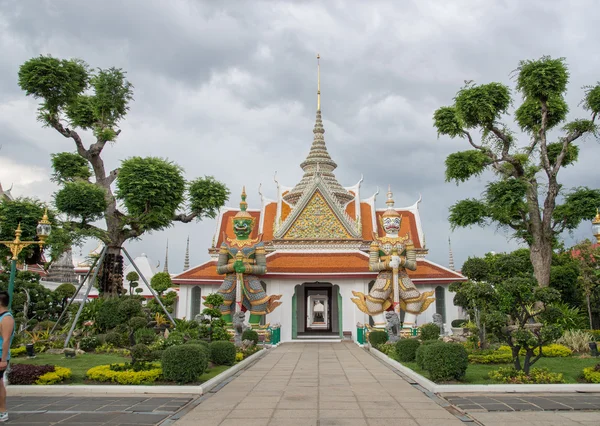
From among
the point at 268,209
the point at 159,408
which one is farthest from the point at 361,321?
A: the point at 159,408

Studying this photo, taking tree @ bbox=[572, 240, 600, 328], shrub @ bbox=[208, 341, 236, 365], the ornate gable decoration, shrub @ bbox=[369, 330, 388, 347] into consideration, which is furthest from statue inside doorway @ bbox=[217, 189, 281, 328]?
tree @ bbox=[572, 240, 600, 328]

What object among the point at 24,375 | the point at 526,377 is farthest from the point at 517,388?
the point at 24,375

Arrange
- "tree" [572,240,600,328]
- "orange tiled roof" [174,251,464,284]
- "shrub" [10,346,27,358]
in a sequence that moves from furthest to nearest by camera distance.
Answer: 1. "orange tiled roof" [174,251,464,284]
2. "tree" [572,240,600,328]
3. "shrub" [10,346,27,358]

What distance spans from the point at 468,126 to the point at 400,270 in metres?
5.47

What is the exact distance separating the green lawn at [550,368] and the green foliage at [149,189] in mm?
9101

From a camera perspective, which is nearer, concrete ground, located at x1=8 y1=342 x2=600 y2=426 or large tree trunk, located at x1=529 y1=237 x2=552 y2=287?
concrete ground, located at x1=8 y1=342 x2=600 y2=426

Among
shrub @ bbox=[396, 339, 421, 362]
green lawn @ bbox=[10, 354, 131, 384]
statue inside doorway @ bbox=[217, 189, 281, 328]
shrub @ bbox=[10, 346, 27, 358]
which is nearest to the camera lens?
green lawn @ bbox=[10, 354, 131, 384]

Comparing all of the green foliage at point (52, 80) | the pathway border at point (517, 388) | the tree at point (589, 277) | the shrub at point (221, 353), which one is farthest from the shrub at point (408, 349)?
the green foliage at point (52, 80)

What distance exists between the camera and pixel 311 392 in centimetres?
777

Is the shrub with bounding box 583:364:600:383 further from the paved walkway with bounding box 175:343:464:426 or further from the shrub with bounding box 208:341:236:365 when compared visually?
the shrub with bounding box 208:341:236:365

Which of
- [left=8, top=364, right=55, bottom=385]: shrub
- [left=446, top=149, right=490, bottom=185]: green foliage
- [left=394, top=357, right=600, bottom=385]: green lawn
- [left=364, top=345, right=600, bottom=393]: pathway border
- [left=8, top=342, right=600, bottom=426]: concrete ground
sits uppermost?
[left=446, top=149, right=490, bottom=185]: green foliage

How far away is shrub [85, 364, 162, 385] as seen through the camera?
318 inches

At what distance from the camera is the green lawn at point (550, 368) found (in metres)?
8.62

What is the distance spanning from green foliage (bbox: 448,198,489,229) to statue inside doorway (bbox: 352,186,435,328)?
1851 millimetres
